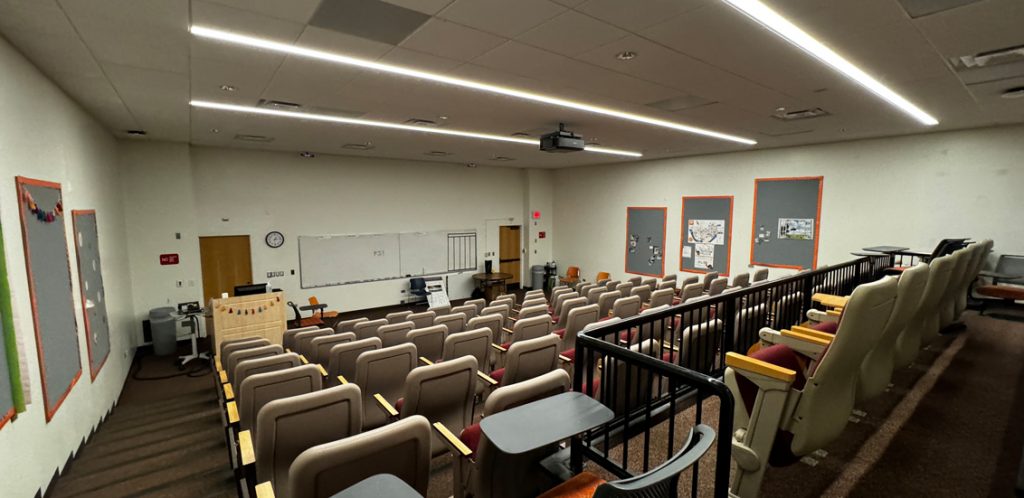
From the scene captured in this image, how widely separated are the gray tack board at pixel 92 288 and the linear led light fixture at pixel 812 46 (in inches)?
223

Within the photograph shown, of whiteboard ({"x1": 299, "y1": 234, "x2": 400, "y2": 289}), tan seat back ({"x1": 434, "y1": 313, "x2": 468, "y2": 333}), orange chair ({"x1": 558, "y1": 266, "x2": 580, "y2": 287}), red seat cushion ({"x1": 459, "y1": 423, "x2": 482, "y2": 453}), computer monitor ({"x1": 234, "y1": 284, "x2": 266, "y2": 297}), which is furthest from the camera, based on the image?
orange chair ({"x1": 558, "y1": 266, "x2": 580, "y2": 287})

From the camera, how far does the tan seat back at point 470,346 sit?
3631 millimetres

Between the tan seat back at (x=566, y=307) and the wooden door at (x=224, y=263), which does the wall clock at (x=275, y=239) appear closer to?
the wooden door at (x=224, y=263)

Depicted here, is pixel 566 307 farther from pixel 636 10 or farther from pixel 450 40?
pixel 636 10

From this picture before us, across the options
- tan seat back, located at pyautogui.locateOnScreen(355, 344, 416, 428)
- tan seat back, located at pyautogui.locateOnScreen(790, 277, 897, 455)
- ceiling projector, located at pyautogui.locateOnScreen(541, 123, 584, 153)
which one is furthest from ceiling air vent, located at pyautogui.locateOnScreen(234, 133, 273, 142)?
tan seat back, located at pyautogui.locateOnScreen(790, 277, 897, 455)

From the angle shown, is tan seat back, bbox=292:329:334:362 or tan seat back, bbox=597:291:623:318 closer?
tan seat back, bbox=292:329:334:362

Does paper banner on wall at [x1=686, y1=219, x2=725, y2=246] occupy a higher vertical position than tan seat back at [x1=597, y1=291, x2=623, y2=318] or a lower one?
higher

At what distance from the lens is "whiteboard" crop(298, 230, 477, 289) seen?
8828 millimetres

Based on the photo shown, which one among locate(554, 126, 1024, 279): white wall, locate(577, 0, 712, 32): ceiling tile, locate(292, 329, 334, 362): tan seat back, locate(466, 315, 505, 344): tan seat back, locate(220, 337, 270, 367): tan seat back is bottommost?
locate(292, 329, 334, 362): tan seat back

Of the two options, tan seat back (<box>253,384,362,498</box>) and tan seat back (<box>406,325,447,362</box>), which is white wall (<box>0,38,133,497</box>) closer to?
tan seat back (<box>253,384,362,498</box>)

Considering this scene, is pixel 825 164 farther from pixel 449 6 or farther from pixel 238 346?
pixel 238 346

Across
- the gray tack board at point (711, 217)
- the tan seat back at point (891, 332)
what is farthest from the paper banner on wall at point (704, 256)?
the tan seat back at point (891, 332)

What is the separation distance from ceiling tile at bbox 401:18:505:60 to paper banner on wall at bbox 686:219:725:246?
7.65 m

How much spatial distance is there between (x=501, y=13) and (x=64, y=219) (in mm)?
4070
